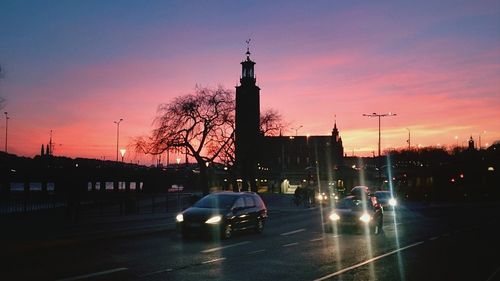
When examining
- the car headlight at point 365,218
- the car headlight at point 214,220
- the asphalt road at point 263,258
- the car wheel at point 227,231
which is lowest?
the asphalt road at point 263,258

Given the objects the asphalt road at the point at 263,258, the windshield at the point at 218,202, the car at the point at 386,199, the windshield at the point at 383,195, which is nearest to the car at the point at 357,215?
the asphalt road at the point at 263,258

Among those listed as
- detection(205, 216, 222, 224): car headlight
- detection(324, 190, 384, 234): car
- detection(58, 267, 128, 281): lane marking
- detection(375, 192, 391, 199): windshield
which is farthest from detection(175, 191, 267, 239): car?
detection(375, 192, 391, 199): windshield

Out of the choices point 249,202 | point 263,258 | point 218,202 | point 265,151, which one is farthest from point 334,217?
point 265,151

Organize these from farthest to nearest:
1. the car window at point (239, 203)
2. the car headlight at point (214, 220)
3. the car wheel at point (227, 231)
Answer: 1. the car window at point (239, 203)
2. the car wheel at point (227, 231)
3. the car headlight at point (214, 220)

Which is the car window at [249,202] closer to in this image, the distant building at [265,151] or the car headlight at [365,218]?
the car headlight at [365,218]

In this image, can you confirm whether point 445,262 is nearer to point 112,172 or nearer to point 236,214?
point 236,214

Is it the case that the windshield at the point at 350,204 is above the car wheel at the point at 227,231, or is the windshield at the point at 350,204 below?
above

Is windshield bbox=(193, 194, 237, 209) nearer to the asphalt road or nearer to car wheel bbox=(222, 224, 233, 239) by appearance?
car wheel bbox=(222, 224, 233, 239)

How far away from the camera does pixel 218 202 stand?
2220 centimetres

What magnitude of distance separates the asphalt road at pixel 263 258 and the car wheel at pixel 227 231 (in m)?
0.26

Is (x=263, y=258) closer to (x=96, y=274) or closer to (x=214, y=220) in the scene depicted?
(x=96, y=274)

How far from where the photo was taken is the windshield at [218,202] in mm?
21953

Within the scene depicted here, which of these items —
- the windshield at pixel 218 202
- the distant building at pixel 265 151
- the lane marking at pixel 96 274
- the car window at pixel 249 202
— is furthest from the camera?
the distant building at pixel 265 151

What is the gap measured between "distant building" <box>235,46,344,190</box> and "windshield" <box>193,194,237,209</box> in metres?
37.1
